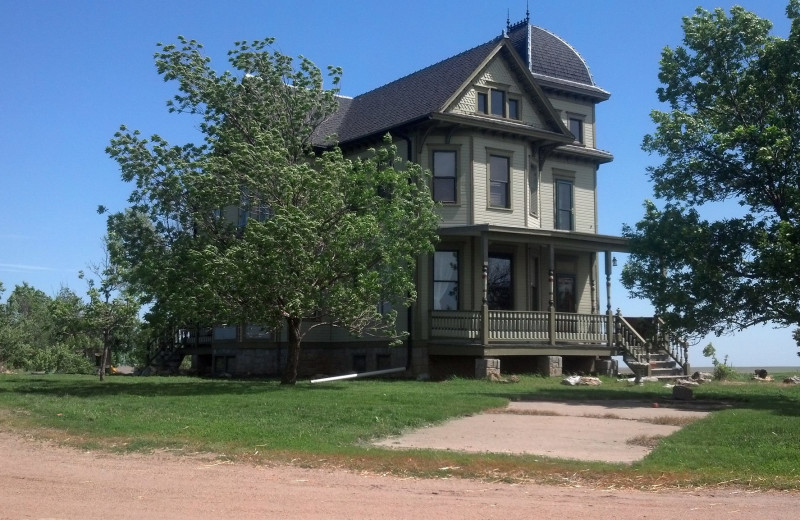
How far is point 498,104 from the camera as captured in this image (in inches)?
1062

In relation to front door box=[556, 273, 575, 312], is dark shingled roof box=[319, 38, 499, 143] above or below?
above

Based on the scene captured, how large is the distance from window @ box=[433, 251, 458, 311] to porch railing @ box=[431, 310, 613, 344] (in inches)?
32.2

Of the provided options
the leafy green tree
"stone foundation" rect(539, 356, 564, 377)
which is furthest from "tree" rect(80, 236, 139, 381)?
"stone foundation" rect(539, 356, 564, 377)

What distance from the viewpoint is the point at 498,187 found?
1044 inches

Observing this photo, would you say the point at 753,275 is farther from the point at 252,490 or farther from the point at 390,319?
the point at 252,490

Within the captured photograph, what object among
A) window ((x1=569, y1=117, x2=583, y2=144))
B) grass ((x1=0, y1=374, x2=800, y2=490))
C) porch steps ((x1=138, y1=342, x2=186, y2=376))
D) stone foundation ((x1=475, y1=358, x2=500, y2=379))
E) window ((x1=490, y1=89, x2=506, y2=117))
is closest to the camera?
grass ((x1=0, y1=374, x2=800, y2=490))

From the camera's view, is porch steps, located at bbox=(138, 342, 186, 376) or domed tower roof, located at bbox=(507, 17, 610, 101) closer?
domed tower roof, located at bbox=(507, 17, 610, 101)

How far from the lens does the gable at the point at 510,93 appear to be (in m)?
26.2

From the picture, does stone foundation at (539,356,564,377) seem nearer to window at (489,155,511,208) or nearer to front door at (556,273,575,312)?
front door at (556,273,575,312)

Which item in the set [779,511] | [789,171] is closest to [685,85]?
[789,171]

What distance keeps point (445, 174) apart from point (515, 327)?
507 cm

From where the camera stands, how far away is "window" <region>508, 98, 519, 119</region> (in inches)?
1072

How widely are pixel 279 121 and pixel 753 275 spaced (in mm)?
12122

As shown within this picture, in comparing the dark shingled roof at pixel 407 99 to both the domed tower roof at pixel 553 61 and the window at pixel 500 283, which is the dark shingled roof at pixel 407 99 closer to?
the domed tower roof at pixel 553 61
